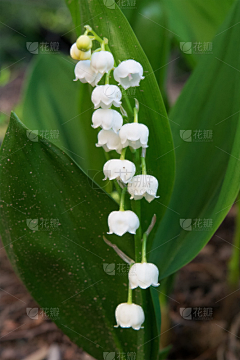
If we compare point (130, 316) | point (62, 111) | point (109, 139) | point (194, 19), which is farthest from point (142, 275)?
point (194, 19)

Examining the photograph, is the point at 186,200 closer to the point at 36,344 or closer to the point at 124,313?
the point at 124,313

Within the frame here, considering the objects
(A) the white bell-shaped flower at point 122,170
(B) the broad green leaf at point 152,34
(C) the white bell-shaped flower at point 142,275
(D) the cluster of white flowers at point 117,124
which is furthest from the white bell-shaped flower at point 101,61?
(B) the broad green leaf at point 152,34

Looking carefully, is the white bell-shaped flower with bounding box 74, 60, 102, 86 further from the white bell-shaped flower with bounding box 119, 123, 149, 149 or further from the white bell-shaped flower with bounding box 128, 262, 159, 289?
the white bell-shaped flower with bounding box 128, 262, 159, 289

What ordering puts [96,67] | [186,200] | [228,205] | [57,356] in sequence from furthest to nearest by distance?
[57,356] < [186,200] < [228,205] < [96,67]

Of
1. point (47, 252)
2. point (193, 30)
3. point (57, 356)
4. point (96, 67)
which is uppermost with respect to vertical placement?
point (193, 30)

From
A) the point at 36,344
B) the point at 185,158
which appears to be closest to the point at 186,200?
the point at 185,158
